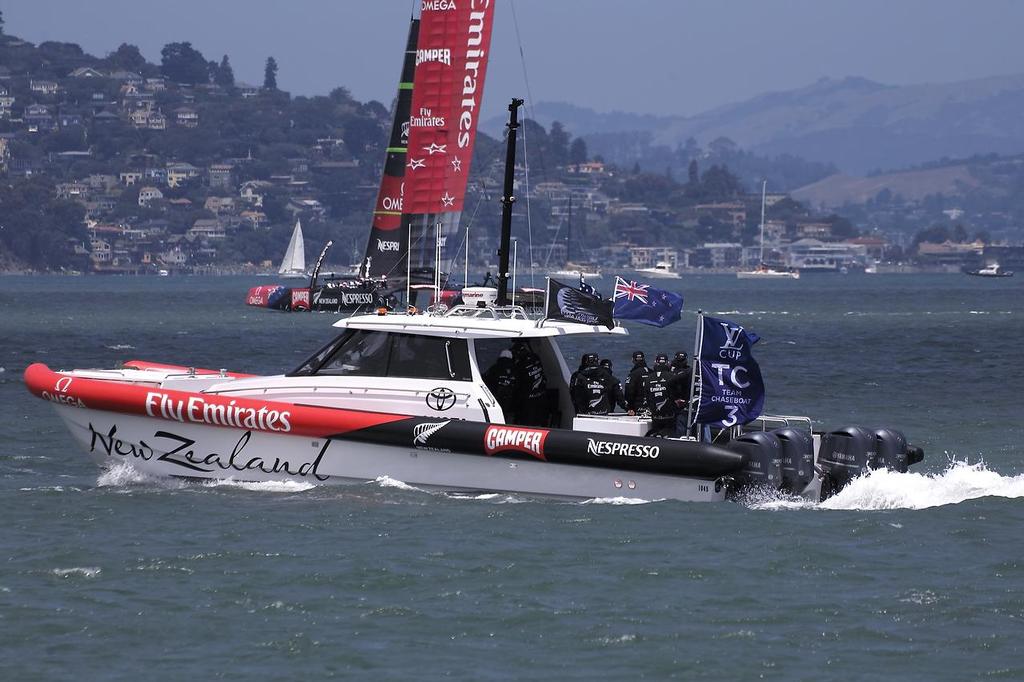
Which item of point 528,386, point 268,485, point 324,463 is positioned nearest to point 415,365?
point 528,386

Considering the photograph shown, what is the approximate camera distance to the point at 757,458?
1936 cm

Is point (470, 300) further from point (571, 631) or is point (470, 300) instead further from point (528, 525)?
point (571, 631)

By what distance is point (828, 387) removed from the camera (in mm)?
39406

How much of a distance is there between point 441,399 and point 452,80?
25.3 m

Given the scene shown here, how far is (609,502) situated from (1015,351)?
37.7 metres

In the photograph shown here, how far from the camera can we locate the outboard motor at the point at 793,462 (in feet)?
65.0

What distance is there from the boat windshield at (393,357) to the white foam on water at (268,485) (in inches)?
52.6

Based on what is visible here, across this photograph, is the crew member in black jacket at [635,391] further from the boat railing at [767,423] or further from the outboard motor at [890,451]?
the outboard motor at [890,451]

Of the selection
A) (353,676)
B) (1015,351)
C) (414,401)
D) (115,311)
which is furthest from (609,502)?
(115,311)

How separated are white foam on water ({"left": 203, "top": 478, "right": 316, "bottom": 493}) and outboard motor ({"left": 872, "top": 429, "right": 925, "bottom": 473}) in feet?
20.2

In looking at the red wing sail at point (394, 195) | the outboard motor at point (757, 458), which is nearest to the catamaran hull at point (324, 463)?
the outboard motor at point (757, 458)

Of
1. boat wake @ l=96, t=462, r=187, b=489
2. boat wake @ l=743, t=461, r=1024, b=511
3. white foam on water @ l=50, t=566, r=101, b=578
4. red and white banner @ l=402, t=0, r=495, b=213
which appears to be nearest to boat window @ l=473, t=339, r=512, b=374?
boat wake @ l=743, t=461, r=1024, b=511

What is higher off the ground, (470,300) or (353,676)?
(470,300)

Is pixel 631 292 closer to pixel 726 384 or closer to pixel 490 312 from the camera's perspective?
pixel 490 312
